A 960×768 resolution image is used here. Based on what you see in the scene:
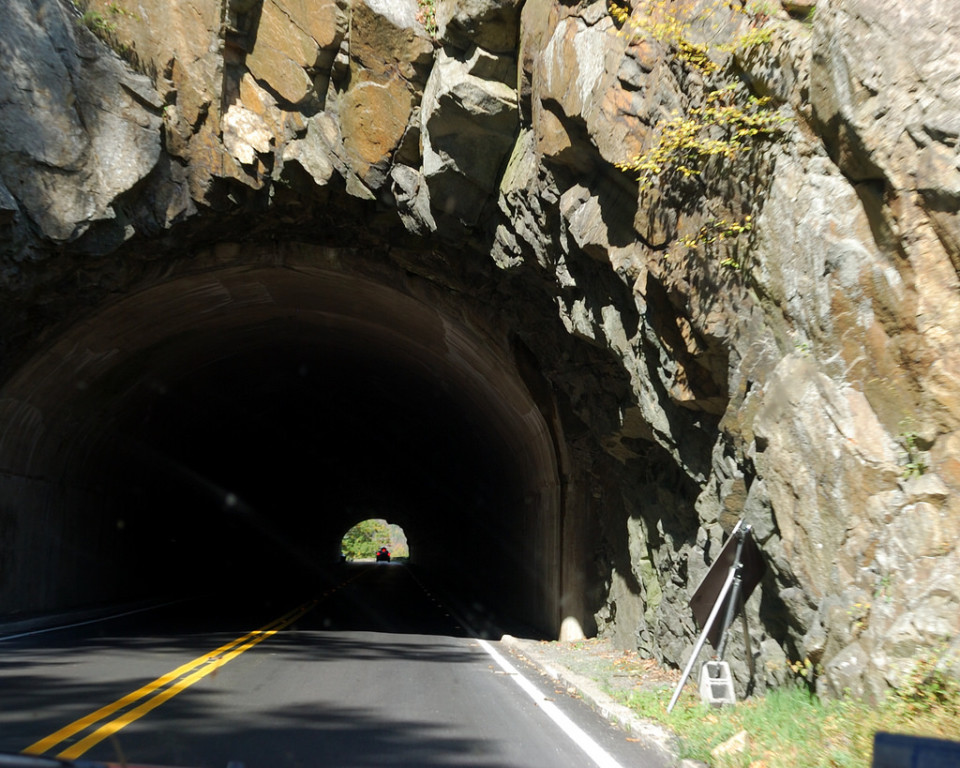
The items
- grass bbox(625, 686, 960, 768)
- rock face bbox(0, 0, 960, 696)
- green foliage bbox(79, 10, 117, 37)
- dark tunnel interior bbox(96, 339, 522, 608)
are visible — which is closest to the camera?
grass bbox(625, 686, 960, 768)

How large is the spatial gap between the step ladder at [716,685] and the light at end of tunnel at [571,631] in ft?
27.1

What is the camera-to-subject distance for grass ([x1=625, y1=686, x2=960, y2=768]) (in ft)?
17.3

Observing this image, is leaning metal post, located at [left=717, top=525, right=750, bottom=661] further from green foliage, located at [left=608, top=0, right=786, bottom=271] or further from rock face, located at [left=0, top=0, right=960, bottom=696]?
green foliage, located at [left=608, top=0, right=786, bottom=271]

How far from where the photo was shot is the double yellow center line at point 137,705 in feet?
20.0

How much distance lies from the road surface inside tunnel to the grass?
60 centimetres

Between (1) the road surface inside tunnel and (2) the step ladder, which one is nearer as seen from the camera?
(1) the road surface inside tunnel

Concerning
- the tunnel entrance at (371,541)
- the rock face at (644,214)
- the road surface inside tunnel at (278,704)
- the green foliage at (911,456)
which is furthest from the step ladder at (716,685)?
the tunnel entrance at (371,541)

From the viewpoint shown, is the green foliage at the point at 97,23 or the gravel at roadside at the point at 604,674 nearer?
the gravel at roadside at the point at 604,674

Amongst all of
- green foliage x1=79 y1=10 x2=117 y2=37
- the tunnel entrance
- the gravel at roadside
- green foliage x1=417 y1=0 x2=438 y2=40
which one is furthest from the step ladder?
the tunnel entrance

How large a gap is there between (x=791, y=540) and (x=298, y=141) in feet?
34.6

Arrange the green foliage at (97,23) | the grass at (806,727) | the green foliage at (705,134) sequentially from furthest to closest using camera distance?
the green foliage at (97,23)
the green foliage at (705,134)
the grass at (806,727)

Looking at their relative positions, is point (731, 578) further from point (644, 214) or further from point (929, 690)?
point (644, 214)

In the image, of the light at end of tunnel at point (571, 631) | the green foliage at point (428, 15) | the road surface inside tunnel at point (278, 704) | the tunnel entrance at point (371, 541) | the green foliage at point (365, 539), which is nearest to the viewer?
the road surface inside tunnel at point (278, 704)

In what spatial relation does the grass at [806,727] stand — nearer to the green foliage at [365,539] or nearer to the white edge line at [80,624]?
the white edge line at [80,624]
